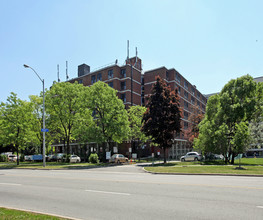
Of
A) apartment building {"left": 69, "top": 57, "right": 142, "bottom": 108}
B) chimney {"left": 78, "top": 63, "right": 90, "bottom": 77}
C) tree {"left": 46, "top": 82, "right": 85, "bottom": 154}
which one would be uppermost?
chimney {"left": 78, "top": 63, "right": 90, "bottom": 77}

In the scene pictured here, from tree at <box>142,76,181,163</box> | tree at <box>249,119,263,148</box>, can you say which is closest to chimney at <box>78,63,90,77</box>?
tree at <box>142,76,181,163</box>

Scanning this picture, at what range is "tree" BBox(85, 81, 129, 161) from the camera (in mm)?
30953

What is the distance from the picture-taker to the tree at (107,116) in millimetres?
30953

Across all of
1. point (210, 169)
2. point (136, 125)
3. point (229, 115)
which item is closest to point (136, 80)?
point (136, 125)

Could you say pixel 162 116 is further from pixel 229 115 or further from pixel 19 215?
pixel 19 215

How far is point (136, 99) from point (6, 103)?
2914cm

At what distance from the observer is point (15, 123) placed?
31.1 meters

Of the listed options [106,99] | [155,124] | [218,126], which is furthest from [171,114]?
[106,99]

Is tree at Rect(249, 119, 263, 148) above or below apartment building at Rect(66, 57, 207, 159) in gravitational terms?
below

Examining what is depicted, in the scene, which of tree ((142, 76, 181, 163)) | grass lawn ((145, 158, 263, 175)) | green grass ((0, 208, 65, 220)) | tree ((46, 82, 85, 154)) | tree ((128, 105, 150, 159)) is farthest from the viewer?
tree ((128, 105, 150, 159))

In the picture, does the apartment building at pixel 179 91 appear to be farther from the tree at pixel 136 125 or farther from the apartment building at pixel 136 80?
the tree at pixel 136 125

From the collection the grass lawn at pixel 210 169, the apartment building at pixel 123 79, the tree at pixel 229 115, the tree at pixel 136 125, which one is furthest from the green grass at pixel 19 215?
the apartment building at pixel 123 79

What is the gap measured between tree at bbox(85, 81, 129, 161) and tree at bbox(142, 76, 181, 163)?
372cm

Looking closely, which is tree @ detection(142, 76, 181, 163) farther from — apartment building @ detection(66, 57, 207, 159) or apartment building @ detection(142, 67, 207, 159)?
apartment building @ detection(142, 67, 207, 159)
